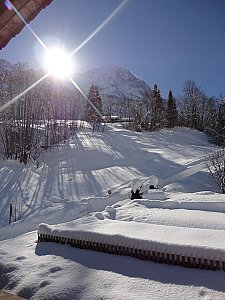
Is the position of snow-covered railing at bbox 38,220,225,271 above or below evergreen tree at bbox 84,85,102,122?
below

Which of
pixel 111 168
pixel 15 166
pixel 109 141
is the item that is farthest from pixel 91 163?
pixel 109 141

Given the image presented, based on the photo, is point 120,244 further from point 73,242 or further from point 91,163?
point 91,163

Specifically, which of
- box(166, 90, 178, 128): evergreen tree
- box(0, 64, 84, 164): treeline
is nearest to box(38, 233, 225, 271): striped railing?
box(0, 64, 84, 164): treeline

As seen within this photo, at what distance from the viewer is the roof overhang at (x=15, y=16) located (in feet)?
6.12

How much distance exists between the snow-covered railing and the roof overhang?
4099mm

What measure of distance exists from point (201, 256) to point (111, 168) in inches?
615

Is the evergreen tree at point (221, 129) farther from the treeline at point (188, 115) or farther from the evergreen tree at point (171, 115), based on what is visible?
the evergreen tree at point (171, 115)

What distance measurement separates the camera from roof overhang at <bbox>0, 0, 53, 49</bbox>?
186 centimetres

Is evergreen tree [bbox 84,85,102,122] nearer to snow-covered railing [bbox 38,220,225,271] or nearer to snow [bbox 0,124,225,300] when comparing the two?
snow [bbox 0,124,225,300]

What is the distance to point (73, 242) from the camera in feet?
21.1

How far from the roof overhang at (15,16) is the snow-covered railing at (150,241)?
13.4ft

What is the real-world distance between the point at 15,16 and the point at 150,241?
4.33 meters

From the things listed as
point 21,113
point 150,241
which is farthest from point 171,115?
point 150,241

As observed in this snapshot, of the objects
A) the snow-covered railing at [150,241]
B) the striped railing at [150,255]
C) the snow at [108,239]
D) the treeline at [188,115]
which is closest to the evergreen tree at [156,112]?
the treeline at [188,115]
